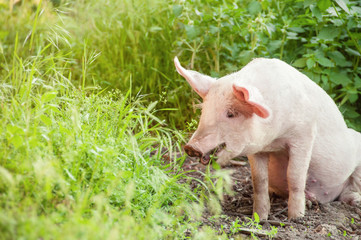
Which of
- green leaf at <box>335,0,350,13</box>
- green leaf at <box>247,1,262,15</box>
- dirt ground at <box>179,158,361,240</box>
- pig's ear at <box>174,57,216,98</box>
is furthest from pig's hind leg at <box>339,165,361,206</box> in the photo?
green leaf at <box>247,1,262,15</box>

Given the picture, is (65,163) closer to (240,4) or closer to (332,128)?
(332,128)

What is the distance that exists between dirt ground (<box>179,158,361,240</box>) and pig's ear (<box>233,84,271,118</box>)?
592mm

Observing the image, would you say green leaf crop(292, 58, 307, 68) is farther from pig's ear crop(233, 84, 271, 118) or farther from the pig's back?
pig's ear crop(233, 84, 271, 118)

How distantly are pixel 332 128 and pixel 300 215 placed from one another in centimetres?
70

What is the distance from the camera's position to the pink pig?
2.92 metres

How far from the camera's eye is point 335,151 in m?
3.53

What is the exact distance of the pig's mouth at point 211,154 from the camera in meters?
2.88

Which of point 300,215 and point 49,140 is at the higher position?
point 49,140

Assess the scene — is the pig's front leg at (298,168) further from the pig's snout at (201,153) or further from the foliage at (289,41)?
the foliage at (289,41)

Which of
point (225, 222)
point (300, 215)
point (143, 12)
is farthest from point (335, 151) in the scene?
point (143, 12)

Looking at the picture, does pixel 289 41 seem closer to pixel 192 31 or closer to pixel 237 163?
pixel 192 31

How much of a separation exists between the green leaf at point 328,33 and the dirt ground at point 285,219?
141 centimetres

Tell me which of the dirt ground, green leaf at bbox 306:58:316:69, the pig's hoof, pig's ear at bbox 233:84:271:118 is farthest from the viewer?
green leaf at bbox 306:58:316:69

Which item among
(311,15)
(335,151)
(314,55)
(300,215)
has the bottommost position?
(300,215)
